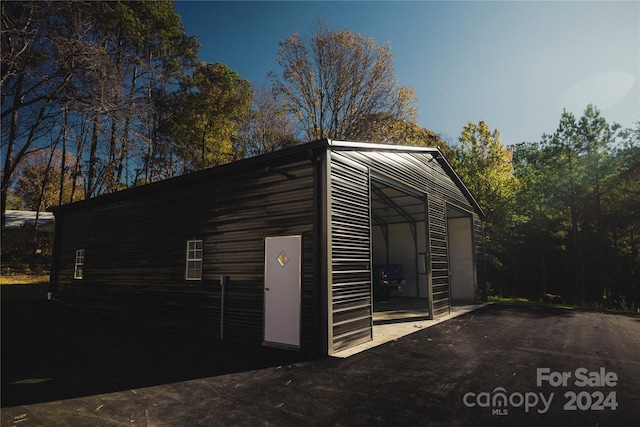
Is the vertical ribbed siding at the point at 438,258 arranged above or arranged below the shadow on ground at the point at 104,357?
above

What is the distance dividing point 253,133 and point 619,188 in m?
22.6

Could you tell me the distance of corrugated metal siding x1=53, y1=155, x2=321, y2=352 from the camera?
679 centimetres

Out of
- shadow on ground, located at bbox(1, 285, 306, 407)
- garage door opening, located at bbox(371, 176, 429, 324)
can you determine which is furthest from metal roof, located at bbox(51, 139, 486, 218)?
shadow on ground, located at bbox(1, 285, 306, 407)

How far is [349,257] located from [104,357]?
4.96 metres

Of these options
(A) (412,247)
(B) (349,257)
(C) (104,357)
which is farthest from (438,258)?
(C) (104,357)

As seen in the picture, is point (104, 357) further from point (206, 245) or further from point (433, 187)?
point (433, 187)

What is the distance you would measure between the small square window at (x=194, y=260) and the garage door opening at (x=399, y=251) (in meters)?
6.77

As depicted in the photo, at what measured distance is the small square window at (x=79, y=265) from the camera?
41.3ft

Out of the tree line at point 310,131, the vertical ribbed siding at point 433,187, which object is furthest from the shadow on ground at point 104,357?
the tree line at point 310,131

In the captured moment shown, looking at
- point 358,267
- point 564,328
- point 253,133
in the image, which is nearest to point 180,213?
point 358,267

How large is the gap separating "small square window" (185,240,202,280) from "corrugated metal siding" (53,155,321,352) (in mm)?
174

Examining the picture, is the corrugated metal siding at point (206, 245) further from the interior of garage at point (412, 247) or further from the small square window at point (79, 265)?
the interior of garage at point (412, 247)

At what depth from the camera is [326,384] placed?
15.2 feet

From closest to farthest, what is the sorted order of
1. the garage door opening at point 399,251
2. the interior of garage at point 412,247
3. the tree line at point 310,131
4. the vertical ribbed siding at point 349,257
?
the vertical ribbed siding at point 349,257
the garage door opening at point 399,251
the interior of garage at point 412,247
the tree line at point 310,131
